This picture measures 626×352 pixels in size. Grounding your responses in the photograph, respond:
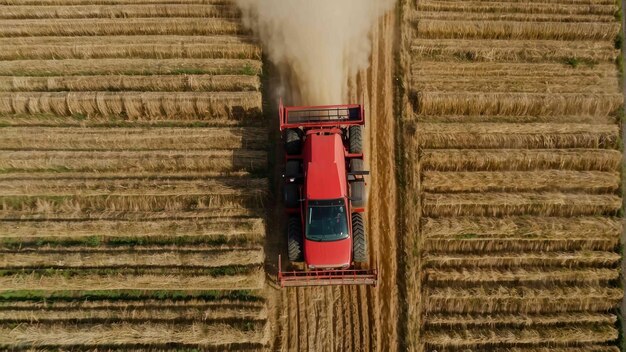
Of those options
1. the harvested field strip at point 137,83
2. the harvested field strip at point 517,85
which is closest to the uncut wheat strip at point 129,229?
the harvested field strip at point 137,83

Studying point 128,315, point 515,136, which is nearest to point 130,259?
point 128,315

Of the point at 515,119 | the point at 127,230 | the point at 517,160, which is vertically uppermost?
the point at 515,119

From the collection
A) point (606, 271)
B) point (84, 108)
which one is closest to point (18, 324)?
point (84, 108)

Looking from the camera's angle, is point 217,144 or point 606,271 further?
point 217,144

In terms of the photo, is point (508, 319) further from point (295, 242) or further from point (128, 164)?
point (128, 164)

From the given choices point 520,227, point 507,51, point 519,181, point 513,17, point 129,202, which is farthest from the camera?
point 513,17

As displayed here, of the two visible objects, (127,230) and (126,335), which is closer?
(126,335)

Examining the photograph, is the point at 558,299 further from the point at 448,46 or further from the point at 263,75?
the point at 263,75
